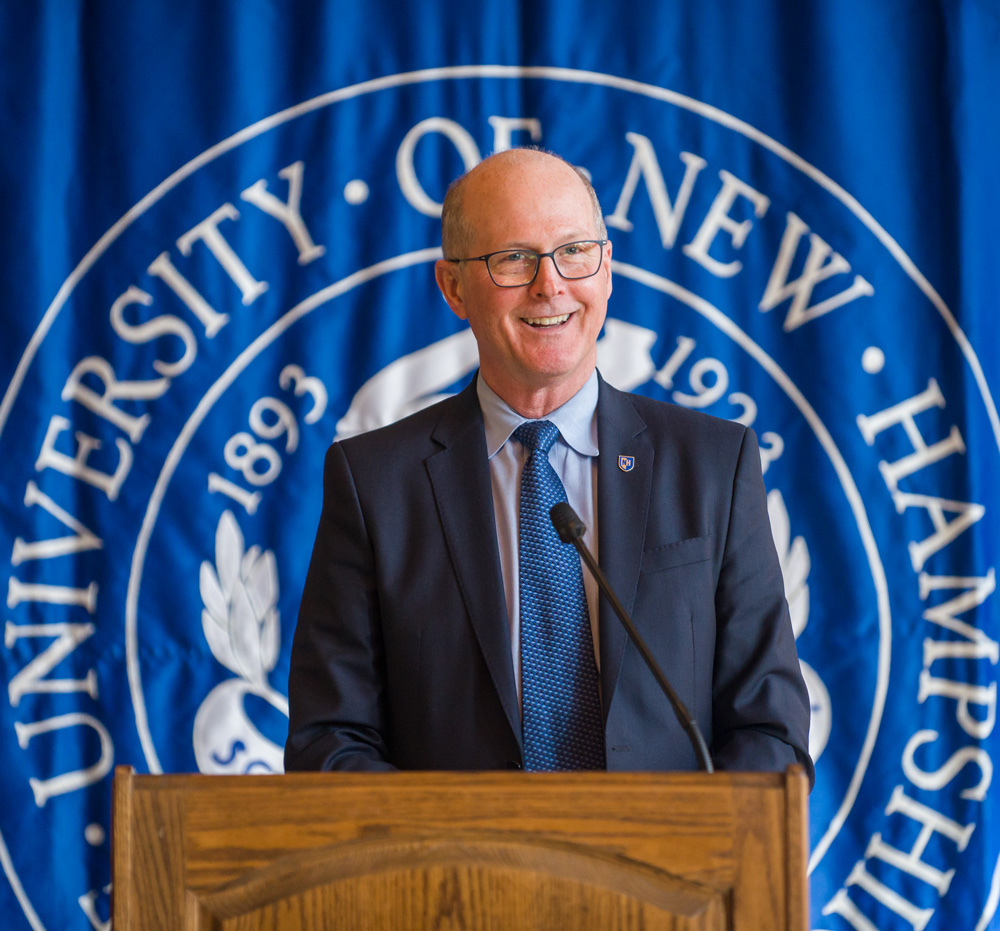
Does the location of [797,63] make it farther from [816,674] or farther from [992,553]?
[816,674]

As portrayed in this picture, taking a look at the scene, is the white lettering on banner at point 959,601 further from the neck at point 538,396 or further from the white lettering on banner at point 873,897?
the neck at point 538,396

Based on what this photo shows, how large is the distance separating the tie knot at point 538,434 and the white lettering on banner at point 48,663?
53.6 inches

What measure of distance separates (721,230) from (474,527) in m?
1.26

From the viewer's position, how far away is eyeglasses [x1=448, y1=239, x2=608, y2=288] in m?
1.71

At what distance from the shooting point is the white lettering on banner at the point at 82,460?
2.61 metres

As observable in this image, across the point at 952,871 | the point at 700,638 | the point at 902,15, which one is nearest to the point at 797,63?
the point at 902,15

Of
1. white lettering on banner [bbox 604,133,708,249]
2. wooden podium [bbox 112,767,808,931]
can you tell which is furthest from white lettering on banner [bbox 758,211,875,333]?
wooden podium [bbox 112,767,808,931]

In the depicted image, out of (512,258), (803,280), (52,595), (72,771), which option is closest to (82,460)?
(52,595)

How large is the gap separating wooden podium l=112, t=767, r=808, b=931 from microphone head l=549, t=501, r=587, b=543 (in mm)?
361

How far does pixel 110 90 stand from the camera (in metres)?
2.68

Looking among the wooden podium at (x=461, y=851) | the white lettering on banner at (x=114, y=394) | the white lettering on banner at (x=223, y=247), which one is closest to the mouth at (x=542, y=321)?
the wooden podium at (x=461, y=851)

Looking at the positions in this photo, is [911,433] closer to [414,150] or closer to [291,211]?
[414,150]

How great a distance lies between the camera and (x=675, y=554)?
1.64m

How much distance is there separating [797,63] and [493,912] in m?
2.26
